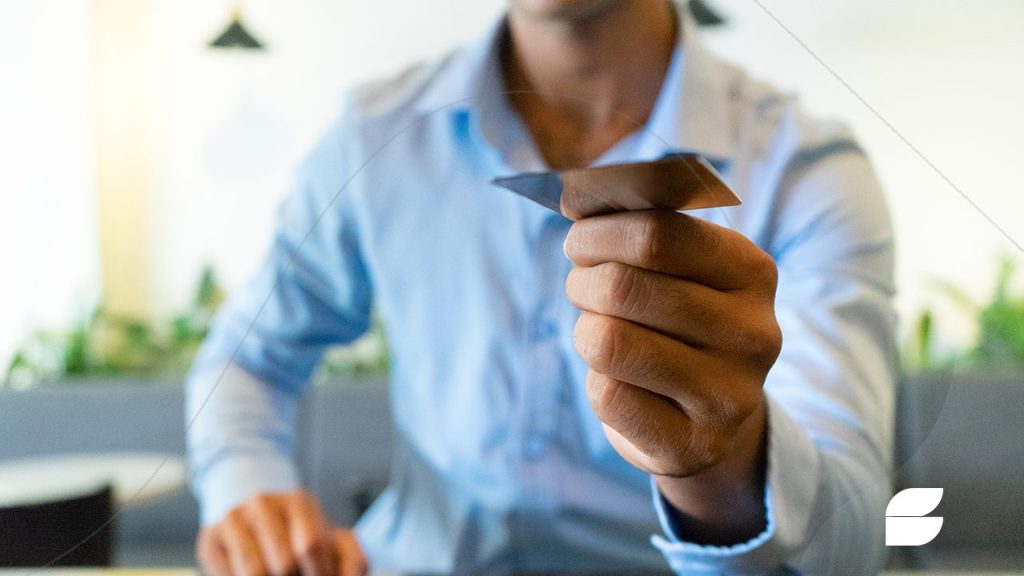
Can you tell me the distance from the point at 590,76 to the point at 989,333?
0.09 metres

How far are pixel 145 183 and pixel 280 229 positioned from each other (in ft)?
0.31

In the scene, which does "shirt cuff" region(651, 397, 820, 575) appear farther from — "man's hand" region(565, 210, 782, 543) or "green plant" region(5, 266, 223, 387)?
"green plant" region(5, 266, 223, 387)

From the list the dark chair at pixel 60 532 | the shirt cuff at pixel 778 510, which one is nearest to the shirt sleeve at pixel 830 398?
the shirt cuff at pixel 778 510

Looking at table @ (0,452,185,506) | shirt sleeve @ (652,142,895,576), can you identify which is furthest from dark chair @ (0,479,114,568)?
shirt sleeve @ (652,142,895,576)

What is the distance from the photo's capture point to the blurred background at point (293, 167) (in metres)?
0.14

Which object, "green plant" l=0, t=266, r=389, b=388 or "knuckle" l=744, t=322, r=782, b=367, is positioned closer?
"knuckle" l=744, t=322, r=782, b=367

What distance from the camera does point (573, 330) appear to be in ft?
0.49

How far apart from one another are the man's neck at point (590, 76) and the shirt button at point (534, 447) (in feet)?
0.44

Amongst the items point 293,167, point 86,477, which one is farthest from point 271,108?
point 86,477

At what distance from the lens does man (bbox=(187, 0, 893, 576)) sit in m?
0.11

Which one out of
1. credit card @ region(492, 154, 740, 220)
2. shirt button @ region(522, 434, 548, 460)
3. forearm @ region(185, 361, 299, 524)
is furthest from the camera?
shirt button @ region(522, 434, 548, 460)

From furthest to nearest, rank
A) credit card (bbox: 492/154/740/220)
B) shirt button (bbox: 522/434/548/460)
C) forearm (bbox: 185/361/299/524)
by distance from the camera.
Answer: shirt button (bbox: 522/434/548/460)
forearm (bbox: 185/361/299/524)
credit card (bbox: 492/154/740/220)

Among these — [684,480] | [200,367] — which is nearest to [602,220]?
[684,480]

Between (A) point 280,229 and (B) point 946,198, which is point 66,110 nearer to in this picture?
(A) point 280,229
